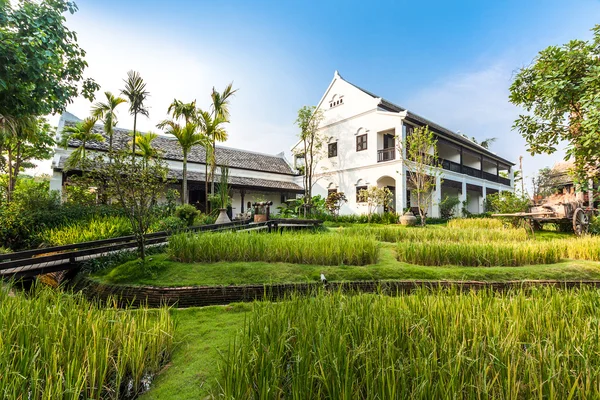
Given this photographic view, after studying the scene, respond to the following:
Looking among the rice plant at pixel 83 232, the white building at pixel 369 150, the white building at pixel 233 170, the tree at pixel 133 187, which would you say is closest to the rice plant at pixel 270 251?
the tree at pixel 133 187

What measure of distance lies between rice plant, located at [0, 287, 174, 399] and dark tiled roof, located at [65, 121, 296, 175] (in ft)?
42.6

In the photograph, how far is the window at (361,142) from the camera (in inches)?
698

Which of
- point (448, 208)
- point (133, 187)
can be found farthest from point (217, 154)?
point (448, 208)

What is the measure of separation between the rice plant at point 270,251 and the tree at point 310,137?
11533 mm

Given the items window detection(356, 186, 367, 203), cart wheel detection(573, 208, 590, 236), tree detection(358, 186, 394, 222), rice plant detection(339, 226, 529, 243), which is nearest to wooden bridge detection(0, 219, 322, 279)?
rice plant detection(339, 226, 529, 243)

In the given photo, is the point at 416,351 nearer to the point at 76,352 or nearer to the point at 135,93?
the point at 76,352

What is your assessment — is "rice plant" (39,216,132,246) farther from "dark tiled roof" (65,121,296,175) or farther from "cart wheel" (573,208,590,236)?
"cart wheel" (573,208,590,236)

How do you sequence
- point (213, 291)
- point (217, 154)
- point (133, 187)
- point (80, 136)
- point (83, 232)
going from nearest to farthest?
point (213, 291)
point (133, 187)
point (83, 232)
point (80, 136)
point (217, 154)

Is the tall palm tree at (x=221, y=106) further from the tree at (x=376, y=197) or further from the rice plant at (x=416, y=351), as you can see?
the rice plant at (x=416, y=351)

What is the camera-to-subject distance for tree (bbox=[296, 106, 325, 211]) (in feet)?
60.5

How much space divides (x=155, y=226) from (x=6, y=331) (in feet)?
21.9

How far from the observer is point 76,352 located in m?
1.99

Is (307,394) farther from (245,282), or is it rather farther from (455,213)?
(455,213)

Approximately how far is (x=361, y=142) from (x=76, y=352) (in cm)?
1761
